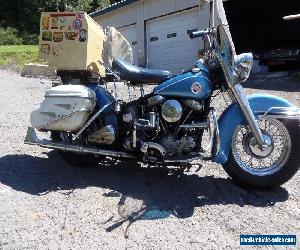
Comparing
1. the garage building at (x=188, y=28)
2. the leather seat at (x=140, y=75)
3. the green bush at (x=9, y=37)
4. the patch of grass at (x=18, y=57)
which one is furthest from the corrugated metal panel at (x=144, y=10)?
the green bush at (x=9, y=37)

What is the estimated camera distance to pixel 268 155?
15.4ft

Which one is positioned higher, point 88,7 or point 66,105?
→ point 88,7

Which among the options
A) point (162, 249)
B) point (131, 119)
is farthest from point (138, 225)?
point (131, 119)

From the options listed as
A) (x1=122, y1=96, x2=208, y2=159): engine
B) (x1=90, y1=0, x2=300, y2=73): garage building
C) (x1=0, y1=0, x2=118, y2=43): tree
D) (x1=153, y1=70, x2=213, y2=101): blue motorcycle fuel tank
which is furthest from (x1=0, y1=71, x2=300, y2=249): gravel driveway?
(x1=0, y1=0, x2=118, y2=43): tree

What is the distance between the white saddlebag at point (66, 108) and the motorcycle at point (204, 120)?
0.04 feet

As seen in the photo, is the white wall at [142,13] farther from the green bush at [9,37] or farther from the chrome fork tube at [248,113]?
the green bush at [9,37]

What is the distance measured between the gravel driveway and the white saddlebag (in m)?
0.59

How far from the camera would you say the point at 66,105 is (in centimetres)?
511

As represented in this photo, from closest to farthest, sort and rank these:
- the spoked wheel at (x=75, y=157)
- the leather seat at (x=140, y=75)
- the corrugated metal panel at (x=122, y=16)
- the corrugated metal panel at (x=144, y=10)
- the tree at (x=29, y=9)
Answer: the leather seat at (x=140, y=75), the spoked wheel at (x=75, y=157), the corrugated metal panel at (x=144, y=10), the corrugated metal panel at (x=122, y=16), the tree at (x=29, y=9)

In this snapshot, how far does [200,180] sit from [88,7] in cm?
4077

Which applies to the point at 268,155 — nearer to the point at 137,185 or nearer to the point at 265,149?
the point at 265,149

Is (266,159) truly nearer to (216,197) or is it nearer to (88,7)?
(216,197)

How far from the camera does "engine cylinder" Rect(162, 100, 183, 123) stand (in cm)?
468

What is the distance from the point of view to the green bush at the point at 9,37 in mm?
37438
